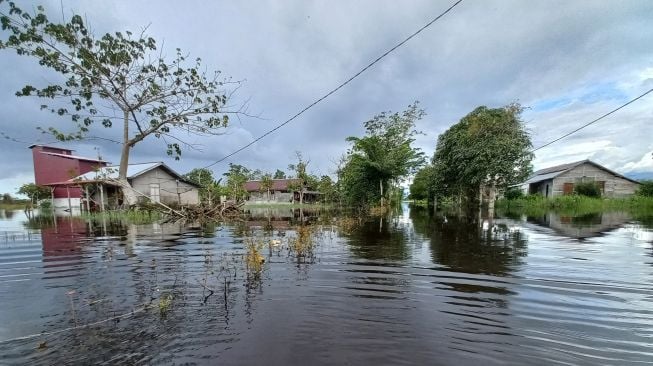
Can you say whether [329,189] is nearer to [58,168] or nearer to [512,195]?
[512,195]

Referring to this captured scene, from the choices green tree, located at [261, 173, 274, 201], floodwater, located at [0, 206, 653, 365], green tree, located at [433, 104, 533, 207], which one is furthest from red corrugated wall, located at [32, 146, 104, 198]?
green tree, located at [433, 104, 533, 207]

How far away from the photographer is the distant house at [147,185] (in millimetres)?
28469

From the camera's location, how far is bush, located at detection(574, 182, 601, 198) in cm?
3441

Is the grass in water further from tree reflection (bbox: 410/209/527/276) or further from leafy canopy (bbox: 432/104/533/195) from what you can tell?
leafy canopy (bbox: 432/104/533/195)

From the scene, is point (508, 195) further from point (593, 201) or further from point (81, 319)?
point (81, 319)

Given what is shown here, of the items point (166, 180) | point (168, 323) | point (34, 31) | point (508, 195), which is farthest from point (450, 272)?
point (508, 195)

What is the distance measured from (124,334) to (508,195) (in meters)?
40.6

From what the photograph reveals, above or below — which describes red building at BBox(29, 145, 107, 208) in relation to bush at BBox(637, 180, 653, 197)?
above

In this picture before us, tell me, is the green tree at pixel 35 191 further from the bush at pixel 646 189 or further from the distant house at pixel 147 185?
the bush at pixel 646 189

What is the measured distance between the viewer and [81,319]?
3.98 m

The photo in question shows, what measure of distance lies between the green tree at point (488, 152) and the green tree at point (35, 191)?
1812 inches

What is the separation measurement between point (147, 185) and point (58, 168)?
49.4 feet

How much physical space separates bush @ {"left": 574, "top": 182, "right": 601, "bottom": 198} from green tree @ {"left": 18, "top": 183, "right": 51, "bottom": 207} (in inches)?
2434

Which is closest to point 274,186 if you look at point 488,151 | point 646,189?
point 488,151
